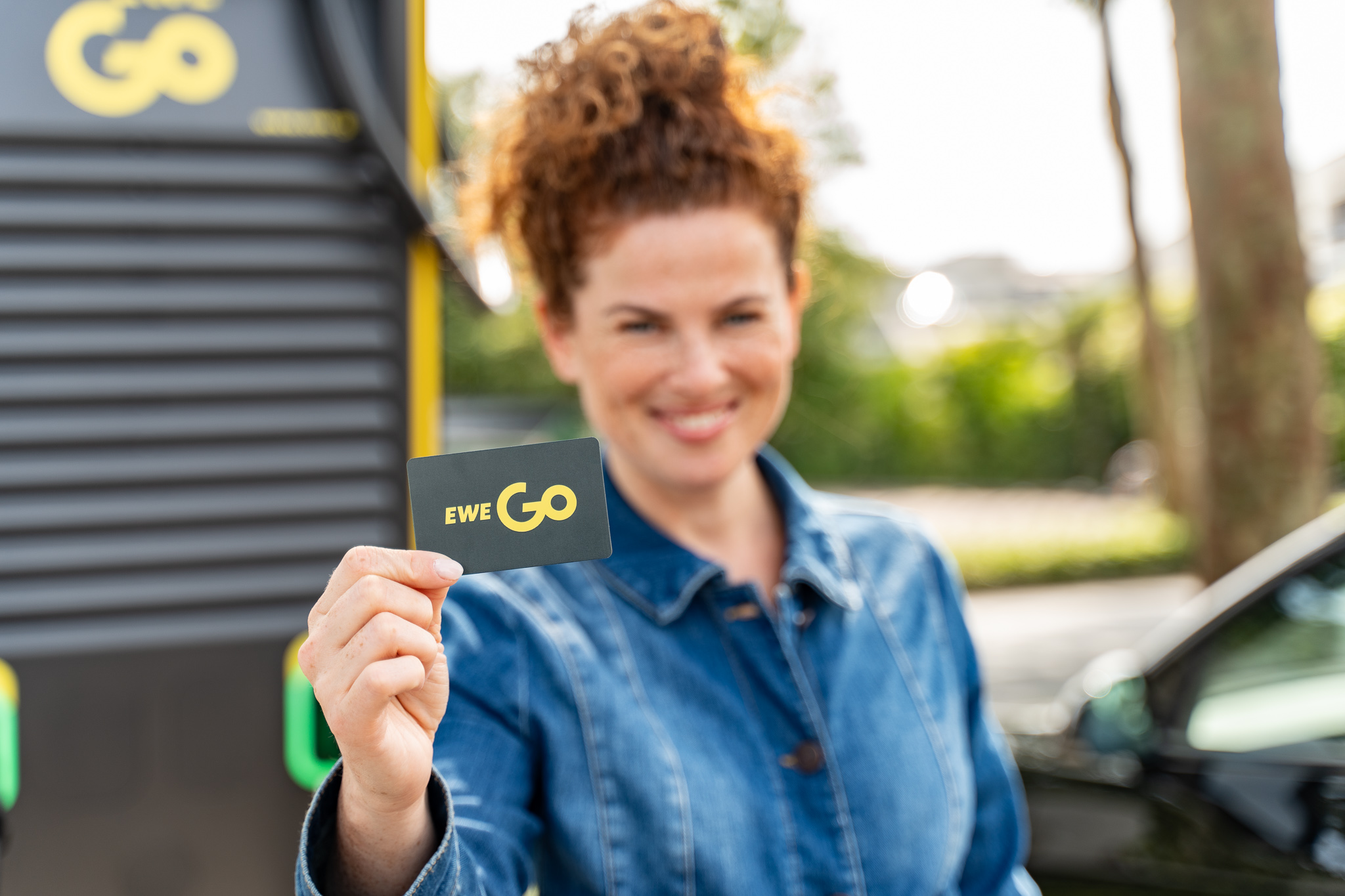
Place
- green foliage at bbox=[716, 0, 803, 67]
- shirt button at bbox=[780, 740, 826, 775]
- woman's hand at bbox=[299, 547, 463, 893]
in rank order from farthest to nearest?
green foliage at bbox=[716, 0, 803, 67]
shirt button at bbox=[780, 740, 826, 775]
woman's hand at bbox=[299, 547, 463, 893]

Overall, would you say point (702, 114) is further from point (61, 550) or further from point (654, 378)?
point (61, 550)

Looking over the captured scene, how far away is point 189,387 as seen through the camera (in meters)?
1.59

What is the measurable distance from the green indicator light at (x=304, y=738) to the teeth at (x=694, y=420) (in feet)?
2.53

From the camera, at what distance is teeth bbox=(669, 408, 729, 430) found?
1257mm

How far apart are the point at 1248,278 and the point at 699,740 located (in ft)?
11.1

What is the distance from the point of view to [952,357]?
1914cm

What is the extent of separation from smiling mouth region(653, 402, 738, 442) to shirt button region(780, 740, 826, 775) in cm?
41

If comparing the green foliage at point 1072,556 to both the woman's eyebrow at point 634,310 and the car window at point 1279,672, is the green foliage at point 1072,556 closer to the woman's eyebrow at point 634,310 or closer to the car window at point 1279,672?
the car window at point 1279,672

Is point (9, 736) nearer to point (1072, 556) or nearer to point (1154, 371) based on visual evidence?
point (1072, 556)

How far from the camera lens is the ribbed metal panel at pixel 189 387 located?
5.04ft

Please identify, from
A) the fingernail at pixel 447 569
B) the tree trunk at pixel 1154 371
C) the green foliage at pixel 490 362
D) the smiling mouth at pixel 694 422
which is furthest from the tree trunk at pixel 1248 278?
the green foliage at pixel 490 362

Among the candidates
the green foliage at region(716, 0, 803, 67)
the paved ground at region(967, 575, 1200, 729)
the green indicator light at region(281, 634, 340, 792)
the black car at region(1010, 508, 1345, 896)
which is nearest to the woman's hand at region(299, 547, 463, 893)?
the green indicator light at region(281, 634, 340, 792)

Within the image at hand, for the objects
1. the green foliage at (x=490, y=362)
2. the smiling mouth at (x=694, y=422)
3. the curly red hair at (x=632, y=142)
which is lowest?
the smiling mouth at (x=694, y=422)

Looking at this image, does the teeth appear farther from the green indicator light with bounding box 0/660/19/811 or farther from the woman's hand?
the green indicator light with bounding box 0/660/19/811
